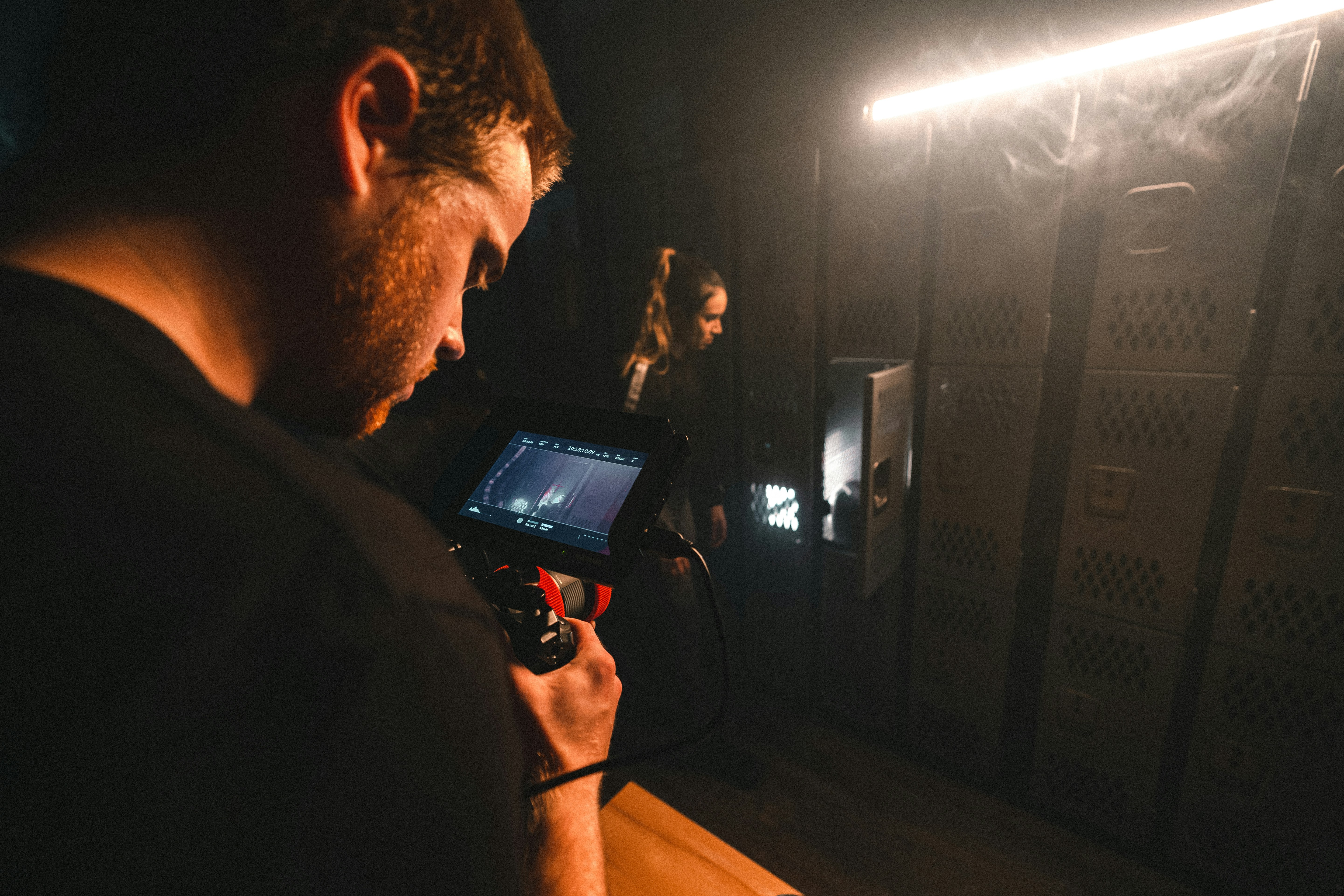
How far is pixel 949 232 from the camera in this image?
190 centimetres

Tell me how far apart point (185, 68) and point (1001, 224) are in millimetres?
2040

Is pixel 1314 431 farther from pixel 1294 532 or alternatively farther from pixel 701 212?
pixel 701 212

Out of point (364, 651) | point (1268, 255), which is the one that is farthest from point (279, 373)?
point (1268, 255)

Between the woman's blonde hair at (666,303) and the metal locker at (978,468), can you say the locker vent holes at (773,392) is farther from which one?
the metal locker at (978,468)

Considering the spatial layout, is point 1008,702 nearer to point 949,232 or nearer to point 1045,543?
point 1045,543

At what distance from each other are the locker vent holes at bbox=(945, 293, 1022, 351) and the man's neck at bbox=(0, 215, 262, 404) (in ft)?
6.65

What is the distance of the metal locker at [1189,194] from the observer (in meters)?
1.38

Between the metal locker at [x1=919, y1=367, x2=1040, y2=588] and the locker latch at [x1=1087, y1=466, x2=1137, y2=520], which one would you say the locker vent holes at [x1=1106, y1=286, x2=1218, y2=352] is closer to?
the metal locker at [x1=919, y1=367, x2=1040, y2=588]

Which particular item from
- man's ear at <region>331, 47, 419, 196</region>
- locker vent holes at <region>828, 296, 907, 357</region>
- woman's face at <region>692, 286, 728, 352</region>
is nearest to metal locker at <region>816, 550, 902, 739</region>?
locker vent holes at <region>828, 296, 907, 357</region>

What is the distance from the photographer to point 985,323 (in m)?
1.89

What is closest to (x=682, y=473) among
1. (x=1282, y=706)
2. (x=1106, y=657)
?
(x=1106, y=657)

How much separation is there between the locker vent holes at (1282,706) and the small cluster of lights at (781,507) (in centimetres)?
145

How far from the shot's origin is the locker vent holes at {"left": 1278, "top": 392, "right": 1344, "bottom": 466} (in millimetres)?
1409

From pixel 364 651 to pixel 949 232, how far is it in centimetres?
213
